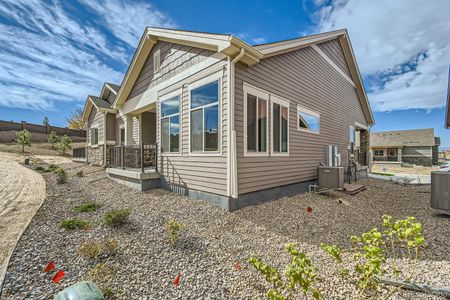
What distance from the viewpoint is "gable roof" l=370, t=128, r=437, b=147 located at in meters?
25.5

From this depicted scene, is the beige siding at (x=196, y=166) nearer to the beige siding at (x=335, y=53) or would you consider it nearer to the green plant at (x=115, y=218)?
the green plant at (x=115, y=218)

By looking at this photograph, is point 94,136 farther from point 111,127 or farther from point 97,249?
point 97,249

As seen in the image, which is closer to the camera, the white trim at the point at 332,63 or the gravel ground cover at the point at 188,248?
the gravel ground cover at the point at 188,248

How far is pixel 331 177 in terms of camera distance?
7.32 metres

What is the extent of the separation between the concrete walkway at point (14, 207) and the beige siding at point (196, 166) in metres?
3.48

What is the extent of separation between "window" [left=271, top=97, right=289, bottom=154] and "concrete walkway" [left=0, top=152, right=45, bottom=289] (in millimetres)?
5936

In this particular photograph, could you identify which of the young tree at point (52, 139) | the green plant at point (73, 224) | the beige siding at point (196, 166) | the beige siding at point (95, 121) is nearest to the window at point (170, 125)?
the beige siding at point (196, 166)

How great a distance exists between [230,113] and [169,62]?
3.80 meters

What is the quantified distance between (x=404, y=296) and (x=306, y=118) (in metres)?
6.32

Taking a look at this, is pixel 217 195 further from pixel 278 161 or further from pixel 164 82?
pixel 164 82

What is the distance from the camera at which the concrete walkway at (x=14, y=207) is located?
311 centimetres

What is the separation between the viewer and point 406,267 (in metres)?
2.74

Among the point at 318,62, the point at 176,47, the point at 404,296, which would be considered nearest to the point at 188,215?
the point at 404,296

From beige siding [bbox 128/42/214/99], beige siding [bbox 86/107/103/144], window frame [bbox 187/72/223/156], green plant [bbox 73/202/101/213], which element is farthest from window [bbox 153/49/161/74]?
beige siding [bbox 86/107/103/144]
